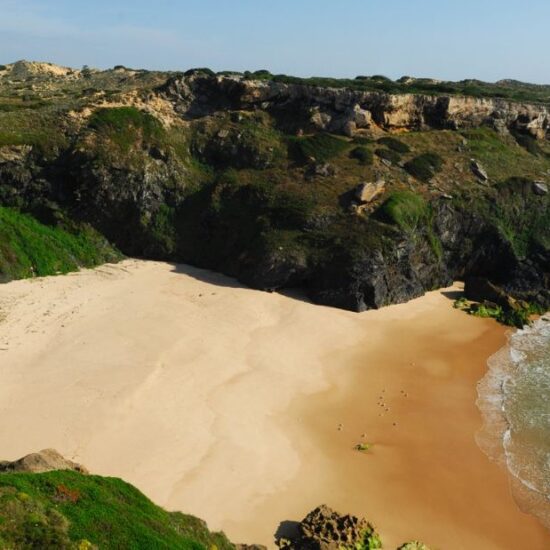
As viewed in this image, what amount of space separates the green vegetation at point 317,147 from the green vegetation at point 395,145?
3606mm

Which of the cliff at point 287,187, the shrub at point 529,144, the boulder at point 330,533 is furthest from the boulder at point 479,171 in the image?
the boulder at point 330,533

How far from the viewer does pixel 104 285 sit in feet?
120

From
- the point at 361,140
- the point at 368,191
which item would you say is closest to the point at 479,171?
the point at 361,140

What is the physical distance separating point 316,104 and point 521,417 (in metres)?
36.2

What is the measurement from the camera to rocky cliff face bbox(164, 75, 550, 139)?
171ft

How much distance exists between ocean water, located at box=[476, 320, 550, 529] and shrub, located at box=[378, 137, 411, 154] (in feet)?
67.5

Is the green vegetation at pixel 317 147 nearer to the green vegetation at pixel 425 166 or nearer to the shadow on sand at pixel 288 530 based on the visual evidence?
the green vegetation at pixel 425 166

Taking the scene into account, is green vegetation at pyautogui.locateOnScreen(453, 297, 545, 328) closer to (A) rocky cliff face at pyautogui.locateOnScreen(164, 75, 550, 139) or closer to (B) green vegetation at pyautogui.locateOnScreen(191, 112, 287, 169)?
(B) green vegetation at pyautogui.locateOnScreen(191, 112, 287, 169)

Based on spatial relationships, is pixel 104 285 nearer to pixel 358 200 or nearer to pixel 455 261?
pixel 358 200

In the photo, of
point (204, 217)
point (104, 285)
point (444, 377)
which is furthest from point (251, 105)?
point (444, 377)

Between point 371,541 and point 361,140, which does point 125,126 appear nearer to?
point 361,140

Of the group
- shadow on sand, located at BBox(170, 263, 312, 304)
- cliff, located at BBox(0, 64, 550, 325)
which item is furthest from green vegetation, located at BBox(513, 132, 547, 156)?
shadow on sand, located at BBox(170, 263, 312, 304)

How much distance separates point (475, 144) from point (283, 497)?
4284cm

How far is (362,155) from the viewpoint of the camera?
1855 inches
